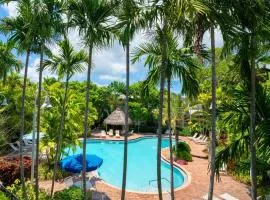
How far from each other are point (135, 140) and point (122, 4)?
32.1 meters

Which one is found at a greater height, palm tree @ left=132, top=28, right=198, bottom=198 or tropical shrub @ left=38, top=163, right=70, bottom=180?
palm tree @ left=132, top=28, right=198, bottom=198

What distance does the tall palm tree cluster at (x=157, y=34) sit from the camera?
7594 millimetres

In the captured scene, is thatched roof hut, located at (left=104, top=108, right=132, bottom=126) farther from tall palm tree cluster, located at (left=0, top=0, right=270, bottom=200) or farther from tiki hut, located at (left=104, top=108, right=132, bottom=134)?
tall palm tree cluster, located at (left=0, top=0, right=270, bottom=200)

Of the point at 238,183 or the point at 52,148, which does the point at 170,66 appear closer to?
the point at 238,183

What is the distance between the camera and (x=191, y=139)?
39.2 metres

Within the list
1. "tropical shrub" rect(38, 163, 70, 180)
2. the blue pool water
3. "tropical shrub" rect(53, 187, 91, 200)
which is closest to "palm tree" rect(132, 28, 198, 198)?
"tropical shrub" rect(53, 187, 91, 200)

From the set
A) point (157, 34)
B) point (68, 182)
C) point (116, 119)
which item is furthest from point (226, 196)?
point (116, 119)

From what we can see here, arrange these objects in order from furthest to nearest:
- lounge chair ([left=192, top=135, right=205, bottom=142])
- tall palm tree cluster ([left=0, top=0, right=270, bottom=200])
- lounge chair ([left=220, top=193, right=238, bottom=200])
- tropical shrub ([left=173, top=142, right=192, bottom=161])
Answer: lounge chair ([left=192, top=135, right=205, bottom=142]) < tropical shrub ([left=173, top=142, right=192, bottom=161]) < lounge chair ([left=220, top=193, right=238, bottom=200]) < tall palm tree cluster ([left=0, top=0, right=270, bottom=200])

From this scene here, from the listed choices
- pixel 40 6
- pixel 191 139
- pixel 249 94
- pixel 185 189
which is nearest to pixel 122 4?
pixel 40 6

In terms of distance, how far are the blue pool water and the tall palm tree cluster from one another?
763cm

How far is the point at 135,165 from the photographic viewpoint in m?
29.1

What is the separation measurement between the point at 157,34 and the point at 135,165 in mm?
21124

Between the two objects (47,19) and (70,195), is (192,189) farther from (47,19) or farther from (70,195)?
(47,19)

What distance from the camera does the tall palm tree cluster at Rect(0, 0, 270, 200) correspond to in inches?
299
